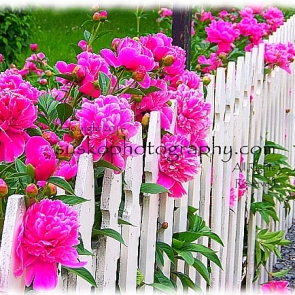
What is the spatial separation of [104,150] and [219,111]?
0.97 meters

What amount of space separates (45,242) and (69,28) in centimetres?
947

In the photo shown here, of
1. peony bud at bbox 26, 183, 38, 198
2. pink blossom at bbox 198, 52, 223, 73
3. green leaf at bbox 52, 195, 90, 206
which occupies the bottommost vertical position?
green leaf at bbox 52, 195, 90, 206

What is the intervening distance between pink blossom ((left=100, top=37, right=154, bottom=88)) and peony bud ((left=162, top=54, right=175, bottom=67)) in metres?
0.09

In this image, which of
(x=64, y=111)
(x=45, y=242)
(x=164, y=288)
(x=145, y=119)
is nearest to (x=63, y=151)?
(x=45, y=242)

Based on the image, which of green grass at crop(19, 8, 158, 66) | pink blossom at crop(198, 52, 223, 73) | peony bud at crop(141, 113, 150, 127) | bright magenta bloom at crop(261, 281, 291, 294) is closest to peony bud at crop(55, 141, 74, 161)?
peony bud at crop(141, 113, 150, 127)

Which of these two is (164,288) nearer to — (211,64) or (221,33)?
(211,64)

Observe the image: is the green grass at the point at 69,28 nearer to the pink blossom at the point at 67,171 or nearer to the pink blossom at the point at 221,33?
the pink blossom at the point at 221,33

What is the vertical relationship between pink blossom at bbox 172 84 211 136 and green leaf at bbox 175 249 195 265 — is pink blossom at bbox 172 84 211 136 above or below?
above

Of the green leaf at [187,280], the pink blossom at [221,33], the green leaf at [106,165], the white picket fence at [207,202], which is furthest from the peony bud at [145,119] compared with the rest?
the pink blossom at [221,33]

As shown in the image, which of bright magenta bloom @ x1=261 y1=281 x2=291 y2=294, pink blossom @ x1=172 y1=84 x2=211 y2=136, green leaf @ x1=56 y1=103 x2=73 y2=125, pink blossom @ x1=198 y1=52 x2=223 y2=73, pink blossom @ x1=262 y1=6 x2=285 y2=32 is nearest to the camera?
green leaf @ x1=56 y1=103 x2=73 y2=125

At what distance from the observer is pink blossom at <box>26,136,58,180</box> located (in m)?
0.93

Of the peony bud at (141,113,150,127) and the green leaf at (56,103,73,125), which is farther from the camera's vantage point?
the peony bud at (141,113,150,127)

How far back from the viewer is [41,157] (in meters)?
0.95

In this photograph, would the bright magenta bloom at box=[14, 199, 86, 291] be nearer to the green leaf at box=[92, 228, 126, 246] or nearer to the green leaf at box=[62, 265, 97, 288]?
the green leaf at box=[62, 265, 97, 288]
